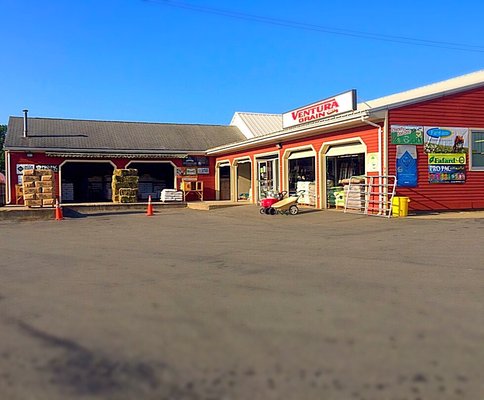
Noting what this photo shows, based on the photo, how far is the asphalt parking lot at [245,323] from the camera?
3.45 metres

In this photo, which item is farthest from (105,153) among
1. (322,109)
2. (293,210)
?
(293,210)

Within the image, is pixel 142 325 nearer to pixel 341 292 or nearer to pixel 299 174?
pixel 341 292

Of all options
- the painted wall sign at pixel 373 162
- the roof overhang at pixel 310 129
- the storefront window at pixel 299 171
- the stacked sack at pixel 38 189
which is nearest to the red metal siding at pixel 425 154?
the painted wall sign at pixel 373 162

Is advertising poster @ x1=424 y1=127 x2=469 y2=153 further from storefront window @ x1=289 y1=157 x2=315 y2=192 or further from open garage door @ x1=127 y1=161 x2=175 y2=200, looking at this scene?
open garage door @ x1=127 y1=161 x2=175 y2=200

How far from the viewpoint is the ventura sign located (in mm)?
19478

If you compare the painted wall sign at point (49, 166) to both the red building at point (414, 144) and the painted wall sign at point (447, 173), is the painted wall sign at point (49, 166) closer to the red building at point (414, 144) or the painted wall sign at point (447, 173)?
the red building at point (414, 144)

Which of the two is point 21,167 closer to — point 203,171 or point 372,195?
point 203,171

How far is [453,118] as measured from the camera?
17438 millimetres

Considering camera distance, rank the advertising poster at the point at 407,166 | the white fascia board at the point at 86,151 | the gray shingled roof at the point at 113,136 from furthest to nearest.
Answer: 1. the gray shingled roof at the point at 113,136
2. the white fascia board at the point at 86,151
3. the advertising poster at the point at 407,166

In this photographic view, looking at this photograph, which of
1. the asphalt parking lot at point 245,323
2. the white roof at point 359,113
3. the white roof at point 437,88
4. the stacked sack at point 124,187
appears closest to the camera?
the asphalt parking lot at point 245,323

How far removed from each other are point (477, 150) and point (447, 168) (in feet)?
5.47

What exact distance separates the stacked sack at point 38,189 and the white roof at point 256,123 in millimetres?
17751

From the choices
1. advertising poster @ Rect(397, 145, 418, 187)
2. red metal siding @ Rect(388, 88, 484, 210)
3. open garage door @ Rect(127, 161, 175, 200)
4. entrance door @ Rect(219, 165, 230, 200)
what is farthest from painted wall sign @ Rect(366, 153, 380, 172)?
open garage door @ Rect(127, 161, 175, 200)

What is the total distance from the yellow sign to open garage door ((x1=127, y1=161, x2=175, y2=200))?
19.6m
